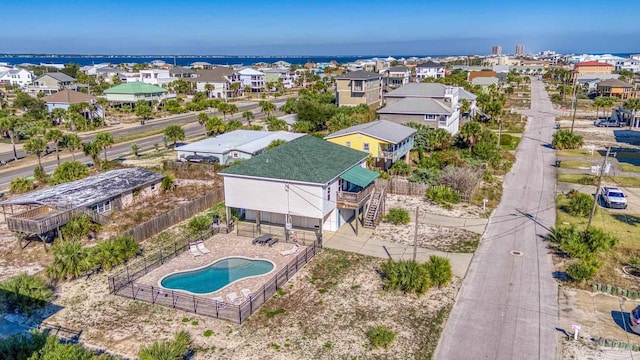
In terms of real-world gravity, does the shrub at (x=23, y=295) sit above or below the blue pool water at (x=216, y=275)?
above

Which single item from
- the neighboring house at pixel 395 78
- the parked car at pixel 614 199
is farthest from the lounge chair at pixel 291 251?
the neighboring house at pixel 395 78

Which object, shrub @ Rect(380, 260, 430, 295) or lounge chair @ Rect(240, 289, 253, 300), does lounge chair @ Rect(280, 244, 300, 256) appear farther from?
shrub @ Rect(380, 260, 430, 295)

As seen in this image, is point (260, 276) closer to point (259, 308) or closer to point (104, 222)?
point (259, 308)

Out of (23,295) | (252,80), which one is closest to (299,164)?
(23,295)

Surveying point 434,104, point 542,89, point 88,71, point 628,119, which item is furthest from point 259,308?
point 88,71

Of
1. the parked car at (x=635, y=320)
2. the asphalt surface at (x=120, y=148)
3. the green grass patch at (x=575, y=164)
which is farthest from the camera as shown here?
the green grass patch at (x=575, y=164)

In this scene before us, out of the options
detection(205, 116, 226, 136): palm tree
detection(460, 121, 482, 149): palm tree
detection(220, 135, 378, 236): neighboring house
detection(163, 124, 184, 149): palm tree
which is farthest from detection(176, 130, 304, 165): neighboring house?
detection(460, 121, 482, 149): palm tree

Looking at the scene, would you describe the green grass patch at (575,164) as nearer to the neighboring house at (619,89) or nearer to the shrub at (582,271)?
the shrub at (582,271)
